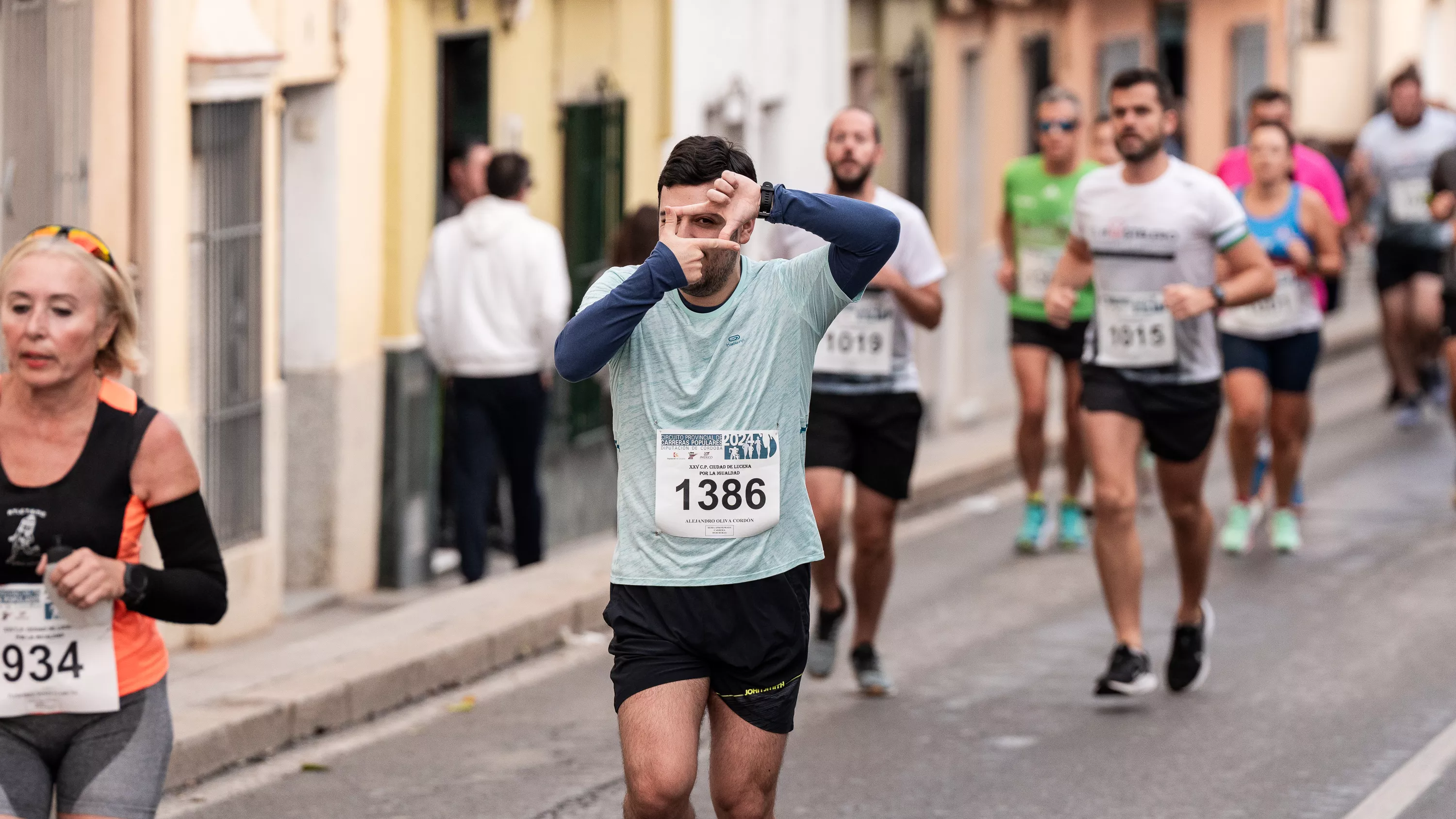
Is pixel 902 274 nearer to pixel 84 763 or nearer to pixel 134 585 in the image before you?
pixel 134 585

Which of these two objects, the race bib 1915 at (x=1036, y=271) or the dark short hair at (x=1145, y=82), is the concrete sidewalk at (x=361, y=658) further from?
the dark short hair at (x=1145, y=82)

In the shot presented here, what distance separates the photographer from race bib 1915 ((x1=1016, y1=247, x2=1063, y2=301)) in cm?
1218

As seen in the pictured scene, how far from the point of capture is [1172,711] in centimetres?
841

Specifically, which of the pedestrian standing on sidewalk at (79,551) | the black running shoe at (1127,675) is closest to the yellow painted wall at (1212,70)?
the black running shoe at (1127,675)

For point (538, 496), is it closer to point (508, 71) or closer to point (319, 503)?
point (319, 503)

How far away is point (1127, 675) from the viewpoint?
835 cm

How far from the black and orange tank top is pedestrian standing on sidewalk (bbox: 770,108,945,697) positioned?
3816 mm

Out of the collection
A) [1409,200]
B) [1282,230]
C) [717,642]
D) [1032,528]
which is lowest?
[1032,528]

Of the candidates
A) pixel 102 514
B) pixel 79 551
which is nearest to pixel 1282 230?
pixel 102 514

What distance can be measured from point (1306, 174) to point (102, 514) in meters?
9.36


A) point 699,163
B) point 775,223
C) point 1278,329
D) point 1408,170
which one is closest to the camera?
point 699,163

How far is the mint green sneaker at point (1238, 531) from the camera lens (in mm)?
11844

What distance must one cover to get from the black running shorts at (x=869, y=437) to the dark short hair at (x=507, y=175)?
3002 mm

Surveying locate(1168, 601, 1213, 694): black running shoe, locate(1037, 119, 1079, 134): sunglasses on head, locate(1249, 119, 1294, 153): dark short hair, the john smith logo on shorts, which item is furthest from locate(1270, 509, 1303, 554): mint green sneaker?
the john smith logo on shorts
